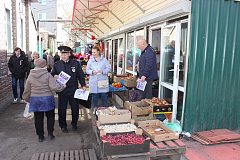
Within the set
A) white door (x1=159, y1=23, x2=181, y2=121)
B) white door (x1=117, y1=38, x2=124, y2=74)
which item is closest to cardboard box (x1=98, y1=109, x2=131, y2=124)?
white door (x1=159, y1=23, x2=181, y2=121)

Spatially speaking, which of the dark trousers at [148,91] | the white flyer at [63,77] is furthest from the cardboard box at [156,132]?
the white flyer at [63,77]

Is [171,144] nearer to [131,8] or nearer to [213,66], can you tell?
[213,66]

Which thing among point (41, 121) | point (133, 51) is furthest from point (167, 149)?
point (133, 51)

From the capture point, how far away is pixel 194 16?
4457mm

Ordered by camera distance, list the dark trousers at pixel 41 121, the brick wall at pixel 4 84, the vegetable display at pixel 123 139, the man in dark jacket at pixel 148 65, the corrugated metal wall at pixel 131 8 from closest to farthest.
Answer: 1. the vegetable display at pixel 123 139
2. the dark trousers at pixel 41 121
3. the man in dark jacket at pixel 148 65
4. the corrugated metal wall at pixel 131 8
5. the brick wall at pixel 4 84

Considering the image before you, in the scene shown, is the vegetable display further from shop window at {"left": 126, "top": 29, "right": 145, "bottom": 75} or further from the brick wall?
the brick wall

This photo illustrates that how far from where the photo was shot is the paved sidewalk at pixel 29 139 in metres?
4.26

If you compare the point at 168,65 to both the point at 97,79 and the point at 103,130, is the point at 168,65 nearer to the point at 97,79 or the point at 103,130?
the point at 97,79

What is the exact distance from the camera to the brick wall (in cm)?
831

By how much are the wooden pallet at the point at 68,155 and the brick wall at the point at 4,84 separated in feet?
14.5

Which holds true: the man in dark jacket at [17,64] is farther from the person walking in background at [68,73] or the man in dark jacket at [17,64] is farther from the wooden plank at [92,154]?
the wooden plank at [92,154]

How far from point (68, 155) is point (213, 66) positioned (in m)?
2.98

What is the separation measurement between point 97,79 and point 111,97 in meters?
3.47

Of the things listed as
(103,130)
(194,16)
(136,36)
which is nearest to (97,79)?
(103,130)
